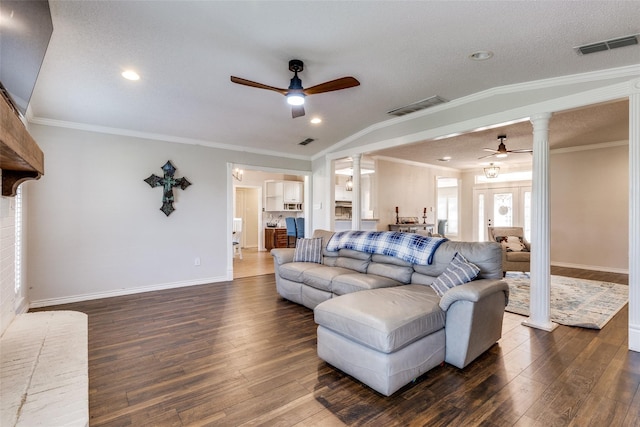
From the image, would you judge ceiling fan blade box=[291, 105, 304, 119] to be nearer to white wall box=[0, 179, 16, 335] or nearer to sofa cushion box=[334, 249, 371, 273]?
sofa cushion box=[334, 249, 371, 273]

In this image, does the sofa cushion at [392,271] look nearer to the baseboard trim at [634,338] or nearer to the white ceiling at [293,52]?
the baseboard trim at [634,338]

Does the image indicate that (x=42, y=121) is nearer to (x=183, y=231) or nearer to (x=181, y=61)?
(x=183, y=231)

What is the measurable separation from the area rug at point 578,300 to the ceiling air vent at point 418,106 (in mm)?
2876

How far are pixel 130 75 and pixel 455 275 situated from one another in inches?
148

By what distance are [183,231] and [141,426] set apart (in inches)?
149

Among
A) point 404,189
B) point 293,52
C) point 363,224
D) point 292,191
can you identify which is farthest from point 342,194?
point 293,52

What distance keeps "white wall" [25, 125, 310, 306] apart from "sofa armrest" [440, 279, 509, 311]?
423 centimetres

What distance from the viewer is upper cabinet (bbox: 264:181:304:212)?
9664 millimetres

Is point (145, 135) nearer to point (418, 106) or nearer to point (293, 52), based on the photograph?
point (293, 52)

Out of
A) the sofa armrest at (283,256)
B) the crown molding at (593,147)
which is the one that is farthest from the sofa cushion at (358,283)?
the crown molding at (593,147)

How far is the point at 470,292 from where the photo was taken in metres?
2.38

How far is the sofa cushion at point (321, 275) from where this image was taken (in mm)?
3662

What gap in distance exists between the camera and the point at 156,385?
7.30ft


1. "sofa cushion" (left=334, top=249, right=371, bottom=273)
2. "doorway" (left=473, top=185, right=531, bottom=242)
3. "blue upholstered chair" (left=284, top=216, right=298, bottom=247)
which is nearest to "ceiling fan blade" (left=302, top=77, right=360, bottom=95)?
"sofa cushion" (left=334, top=249, right=371, bottom=273)
